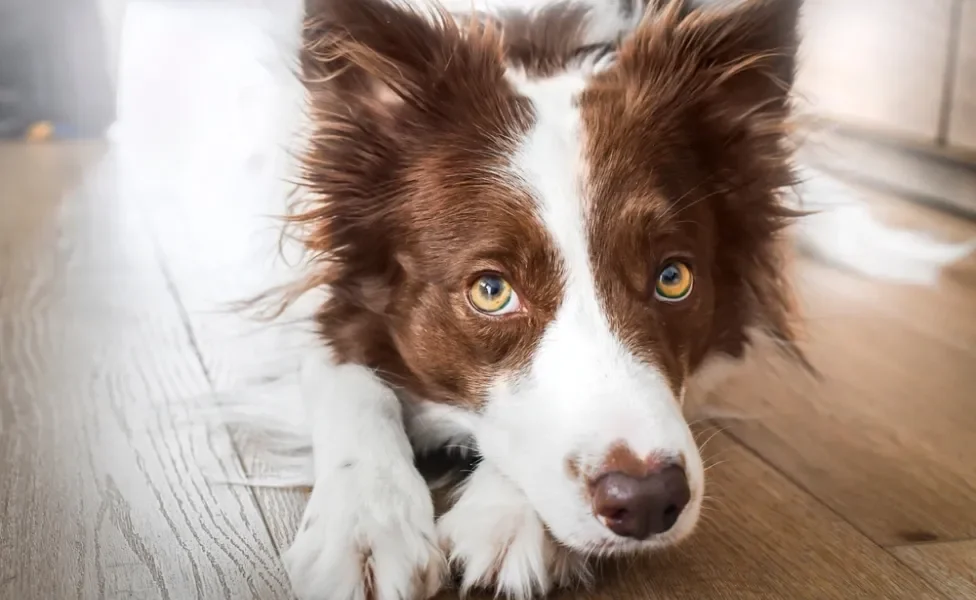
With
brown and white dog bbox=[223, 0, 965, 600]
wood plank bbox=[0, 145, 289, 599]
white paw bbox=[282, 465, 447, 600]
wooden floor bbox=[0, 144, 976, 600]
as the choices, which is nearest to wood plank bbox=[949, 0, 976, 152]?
wooden floor bbox=[0, 144, 976, 600]

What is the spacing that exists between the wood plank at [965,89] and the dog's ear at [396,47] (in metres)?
2.48

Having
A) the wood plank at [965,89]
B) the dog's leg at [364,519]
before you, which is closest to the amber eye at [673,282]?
the dog's leg at [364,519]

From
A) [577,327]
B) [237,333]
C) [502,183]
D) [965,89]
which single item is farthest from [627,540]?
[965,89]

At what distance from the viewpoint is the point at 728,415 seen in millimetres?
2084

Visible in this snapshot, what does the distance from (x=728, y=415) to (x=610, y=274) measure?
0.67 meters

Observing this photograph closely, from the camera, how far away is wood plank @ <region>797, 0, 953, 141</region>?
3451mm

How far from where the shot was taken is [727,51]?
1.89m

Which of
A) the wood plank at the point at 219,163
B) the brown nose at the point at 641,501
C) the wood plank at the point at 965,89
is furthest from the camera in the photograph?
the wood plank at the point at 965,89

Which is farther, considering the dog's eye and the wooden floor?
the dog's eye

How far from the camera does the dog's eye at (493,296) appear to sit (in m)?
1.59

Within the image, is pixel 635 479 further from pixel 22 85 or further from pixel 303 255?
pixel 22 85

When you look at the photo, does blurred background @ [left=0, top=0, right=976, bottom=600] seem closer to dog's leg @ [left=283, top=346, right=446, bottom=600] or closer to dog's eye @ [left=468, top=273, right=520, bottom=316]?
dog's leg @ [left=283, top=346, right=446, bottom=600]

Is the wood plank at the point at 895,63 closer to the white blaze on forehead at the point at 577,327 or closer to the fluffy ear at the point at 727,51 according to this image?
the fluffy ear at the point at 727,51

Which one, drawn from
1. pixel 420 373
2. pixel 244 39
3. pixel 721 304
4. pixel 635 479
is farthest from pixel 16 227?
pixel 635 479
